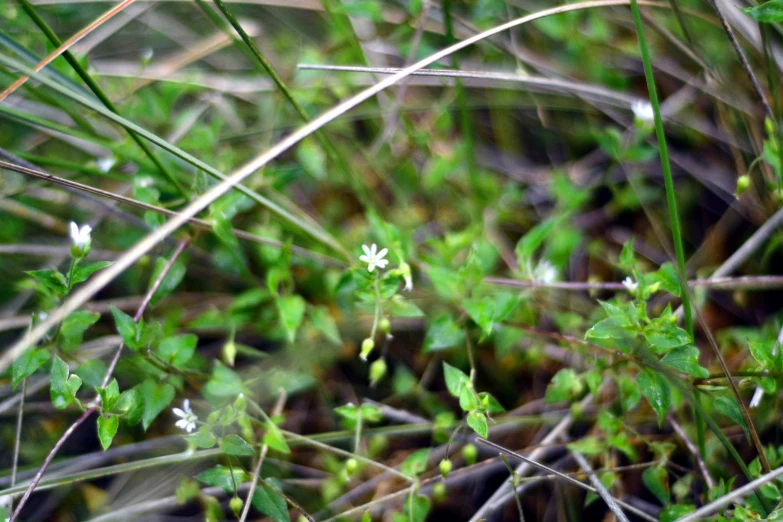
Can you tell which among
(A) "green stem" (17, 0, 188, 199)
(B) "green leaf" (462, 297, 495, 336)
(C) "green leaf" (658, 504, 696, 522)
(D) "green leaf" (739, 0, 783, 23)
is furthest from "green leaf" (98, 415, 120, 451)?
(D) "green leaf" (739, 0, 783, 23)

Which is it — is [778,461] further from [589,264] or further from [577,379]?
[589,264]

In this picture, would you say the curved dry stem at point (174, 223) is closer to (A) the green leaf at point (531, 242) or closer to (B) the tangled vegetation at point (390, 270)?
(B) the tangled vegetation at point (390, 270)

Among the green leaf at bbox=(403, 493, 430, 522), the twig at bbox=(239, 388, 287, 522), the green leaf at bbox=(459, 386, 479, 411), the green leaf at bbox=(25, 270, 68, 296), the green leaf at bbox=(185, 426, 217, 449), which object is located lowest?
the green leaf at bbox=(403, 493, 430, 522)

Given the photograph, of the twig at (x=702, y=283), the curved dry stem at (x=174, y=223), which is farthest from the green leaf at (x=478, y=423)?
the curved dry stem at (x=174, y=223)

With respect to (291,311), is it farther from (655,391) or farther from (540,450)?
(655,391)

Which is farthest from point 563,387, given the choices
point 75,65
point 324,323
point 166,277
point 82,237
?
point 75,65

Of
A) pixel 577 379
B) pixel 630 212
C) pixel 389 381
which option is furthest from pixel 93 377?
pixel 630 212

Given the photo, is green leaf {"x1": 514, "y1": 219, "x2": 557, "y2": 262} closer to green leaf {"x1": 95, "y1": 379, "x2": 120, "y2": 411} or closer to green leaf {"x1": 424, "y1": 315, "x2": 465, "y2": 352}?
green leaf {"x1": 424, "y1": 315, "x2": 465, "y2": 352}
